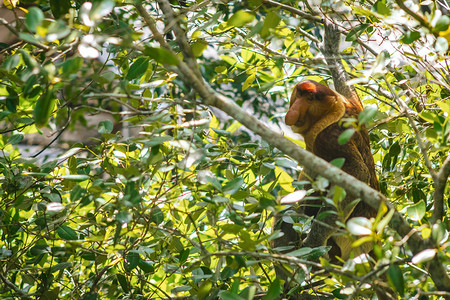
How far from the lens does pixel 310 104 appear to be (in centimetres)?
150

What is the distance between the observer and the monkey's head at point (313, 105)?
1.48 meters

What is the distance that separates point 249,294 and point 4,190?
2.76ft

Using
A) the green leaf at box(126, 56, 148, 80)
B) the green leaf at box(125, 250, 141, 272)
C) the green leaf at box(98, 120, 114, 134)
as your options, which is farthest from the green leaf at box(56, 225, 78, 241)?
the green leaf at box(126, 56, 148, 80)

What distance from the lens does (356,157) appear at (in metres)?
1.45

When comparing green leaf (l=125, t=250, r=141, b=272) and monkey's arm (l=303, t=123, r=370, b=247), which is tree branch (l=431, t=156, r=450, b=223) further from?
green leaf (l=125, t=250, r=141, b=272)

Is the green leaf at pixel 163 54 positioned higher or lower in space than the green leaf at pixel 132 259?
higher

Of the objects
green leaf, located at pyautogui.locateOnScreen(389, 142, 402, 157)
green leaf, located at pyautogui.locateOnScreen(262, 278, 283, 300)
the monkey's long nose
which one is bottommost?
green leaf, located at pyautogui.locateOnScreen(262, 278, 283, 300)

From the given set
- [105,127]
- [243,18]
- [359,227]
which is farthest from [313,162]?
[105,127]

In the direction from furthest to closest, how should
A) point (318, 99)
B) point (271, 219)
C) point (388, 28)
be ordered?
point (271, 219)
point (318, 99)
point (388, 28)

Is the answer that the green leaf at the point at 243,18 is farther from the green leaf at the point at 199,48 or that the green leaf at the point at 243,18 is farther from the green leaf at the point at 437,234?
the green leaf at the point at 437,234

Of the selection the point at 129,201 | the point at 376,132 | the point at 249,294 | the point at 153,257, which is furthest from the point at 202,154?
the point at 376,132

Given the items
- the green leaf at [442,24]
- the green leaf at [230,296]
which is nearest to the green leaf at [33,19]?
the green leaf at [230,296]

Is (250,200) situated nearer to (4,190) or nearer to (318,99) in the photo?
(318,99)

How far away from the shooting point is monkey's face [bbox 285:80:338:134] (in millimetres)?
1481
